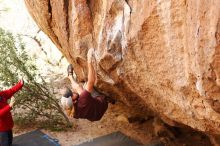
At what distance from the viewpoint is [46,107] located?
33.8 ft

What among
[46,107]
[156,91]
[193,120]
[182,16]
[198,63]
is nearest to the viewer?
[198,63]

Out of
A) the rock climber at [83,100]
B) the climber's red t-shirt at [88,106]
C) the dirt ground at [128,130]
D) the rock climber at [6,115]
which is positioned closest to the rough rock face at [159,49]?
the rock climber at [83,100]

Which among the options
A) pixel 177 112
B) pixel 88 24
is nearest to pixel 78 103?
pixel 88 24

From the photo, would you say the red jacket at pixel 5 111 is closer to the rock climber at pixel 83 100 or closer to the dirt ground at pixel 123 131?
the dirt ground at pixel 123 131

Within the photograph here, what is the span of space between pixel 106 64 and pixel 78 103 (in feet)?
3.24

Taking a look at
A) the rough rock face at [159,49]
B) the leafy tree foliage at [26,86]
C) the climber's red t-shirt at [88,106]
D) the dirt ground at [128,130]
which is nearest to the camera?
the rough rock face at [159,49]

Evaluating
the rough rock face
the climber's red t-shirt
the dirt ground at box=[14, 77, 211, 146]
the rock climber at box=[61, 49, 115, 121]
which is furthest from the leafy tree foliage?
the rock climber at box=[61, 49, 115, 121]

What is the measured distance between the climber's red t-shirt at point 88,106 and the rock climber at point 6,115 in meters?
1.80

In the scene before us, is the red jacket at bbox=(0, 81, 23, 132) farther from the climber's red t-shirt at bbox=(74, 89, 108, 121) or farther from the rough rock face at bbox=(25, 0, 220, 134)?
the rough rock face at bbox=(25, 0, 220, 134)

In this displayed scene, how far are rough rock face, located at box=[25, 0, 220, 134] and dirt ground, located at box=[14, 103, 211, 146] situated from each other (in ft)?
5.36

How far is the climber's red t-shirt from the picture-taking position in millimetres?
6762

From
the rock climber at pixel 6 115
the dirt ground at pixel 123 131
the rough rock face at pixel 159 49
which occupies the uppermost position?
the rough rock face at pixel 159 49

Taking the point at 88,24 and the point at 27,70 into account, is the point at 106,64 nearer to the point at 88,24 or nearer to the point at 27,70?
the point at 88,24

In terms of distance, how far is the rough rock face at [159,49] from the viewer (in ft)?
12.7
